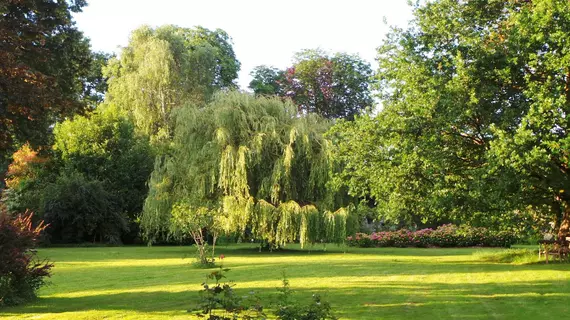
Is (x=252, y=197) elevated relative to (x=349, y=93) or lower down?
lower down

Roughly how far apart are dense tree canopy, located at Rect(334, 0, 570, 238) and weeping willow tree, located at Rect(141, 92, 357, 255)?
21.8ft

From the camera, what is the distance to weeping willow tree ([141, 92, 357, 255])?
25469 mm

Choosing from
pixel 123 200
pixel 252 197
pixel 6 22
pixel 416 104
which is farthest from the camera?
pixel 123 200

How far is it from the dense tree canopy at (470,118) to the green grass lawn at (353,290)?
209 cm

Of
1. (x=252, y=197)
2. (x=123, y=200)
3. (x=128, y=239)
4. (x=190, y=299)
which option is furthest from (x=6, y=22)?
(x=128, y=239)

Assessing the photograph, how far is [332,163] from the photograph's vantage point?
86.5 feet

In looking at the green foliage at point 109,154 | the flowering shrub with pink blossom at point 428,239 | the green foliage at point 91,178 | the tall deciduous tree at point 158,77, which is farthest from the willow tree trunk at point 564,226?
the green foliage at point 109,154

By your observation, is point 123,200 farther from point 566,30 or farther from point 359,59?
point 566,30

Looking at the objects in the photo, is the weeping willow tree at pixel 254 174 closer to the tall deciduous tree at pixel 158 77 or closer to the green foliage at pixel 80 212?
the green foliage at pixel 80 212

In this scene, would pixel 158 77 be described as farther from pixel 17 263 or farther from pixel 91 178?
pixel 17 263

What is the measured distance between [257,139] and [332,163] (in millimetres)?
3467

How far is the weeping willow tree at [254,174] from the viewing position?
25469mm

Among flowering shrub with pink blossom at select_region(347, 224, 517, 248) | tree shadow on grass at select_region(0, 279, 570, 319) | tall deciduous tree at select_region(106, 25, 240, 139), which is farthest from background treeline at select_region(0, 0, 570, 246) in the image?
flowering shrub with pink blossom at select_region(347, 224, 517, 248)

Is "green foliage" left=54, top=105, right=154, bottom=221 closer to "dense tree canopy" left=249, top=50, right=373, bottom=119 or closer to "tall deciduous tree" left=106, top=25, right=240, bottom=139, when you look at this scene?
"tall deciduous tree" left=106, top=25, right=240, bottom=139
